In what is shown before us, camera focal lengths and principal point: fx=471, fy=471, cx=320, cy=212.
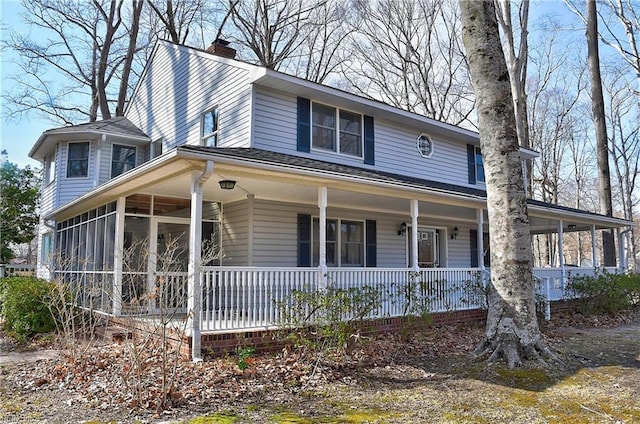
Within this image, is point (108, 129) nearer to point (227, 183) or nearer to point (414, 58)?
point (227, 183)

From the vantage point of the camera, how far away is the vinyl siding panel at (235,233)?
34.5 ft

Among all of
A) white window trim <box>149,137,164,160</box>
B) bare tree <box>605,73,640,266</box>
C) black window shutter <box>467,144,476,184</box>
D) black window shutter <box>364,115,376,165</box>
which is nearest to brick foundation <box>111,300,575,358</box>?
black window shutter <box>364,115,376,165</box>

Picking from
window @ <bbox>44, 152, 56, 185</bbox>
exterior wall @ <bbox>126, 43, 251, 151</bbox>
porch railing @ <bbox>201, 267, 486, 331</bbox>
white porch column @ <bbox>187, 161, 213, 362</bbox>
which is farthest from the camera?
window @ <bbox>44, 152, 56, 185</bbox>

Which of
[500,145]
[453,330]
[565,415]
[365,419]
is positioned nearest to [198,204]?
[365,419]

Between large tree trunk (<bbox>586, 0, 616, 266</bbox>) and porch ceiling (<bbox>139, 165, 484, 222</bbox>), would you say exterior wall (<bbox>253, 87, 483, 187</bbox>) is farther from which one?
large tree trunk (<bbox>586, 0, 616, 266</bbox>)

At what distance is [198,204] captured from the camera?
7.07 m

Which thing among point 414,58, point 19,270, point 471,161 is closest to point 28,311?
point 19,270

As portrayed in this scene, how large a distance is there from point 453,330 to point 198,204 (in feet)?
19.6

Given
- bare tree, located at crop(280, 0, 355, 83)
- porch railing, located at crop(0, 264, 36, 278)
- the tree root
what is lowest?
the tree root

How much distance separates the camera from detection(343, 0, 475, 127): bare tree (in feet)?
88.6

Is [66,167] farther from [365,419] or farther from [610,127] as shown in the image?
[610,127]

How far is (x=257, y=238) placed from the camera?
1041 cm

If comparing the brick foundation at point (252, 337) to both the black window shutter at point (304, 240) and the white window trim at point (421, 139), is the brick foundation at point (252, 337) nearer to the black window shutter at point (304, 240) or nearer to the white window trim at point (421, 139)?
the black window shutter at point (304, 240)

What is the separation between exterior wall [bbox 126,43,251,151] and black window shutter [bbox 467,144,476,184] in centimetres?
823
